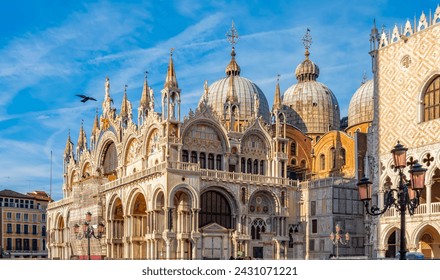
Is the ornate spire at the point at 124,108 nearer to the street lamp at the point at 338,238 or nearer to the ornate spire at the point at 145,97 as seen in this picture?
the ornate spire at the point at 145,97

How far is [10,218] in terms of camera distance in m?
57.6

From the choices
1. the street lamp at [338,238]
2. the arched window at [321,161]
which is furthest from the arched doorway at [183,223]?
the arched window at [321,161]

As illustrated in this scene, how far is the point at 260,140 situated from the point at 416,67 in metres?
13.8

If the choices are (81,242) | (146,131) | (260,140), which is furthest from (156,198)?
(81,242)

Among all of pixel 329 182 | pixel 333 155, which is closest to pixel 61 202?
pixel 333 155

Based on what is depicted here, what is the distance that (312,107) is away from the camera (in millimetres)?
52812

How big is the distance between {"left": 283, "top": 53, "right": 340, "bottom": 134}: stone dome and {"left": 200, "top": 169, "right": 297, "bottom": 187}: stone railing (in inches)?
525

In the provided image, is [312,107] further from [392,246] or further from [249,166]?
[392,246]

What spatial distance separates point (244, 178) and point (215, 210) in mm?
2545

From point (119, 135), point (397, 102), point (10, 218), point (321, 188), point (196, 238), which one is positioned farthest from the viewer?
point (10, 218)

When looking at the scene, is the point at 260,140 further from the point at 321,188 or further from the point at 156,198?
the point at 156,198

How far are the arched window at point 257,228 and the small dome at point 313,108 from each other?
1545 centimetres

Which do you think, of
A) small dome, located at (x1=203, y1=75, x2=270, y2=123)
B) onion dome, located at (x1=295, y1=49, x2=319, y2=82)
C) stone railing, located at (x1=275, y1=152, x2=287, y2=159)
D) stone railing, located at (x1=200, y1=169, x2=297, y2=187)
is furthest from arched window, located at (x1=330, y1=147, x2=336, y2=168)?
onion dome, located at (x1=295, y1=49, x2=319, y2=82)

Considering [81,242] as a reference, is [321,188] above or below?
above
